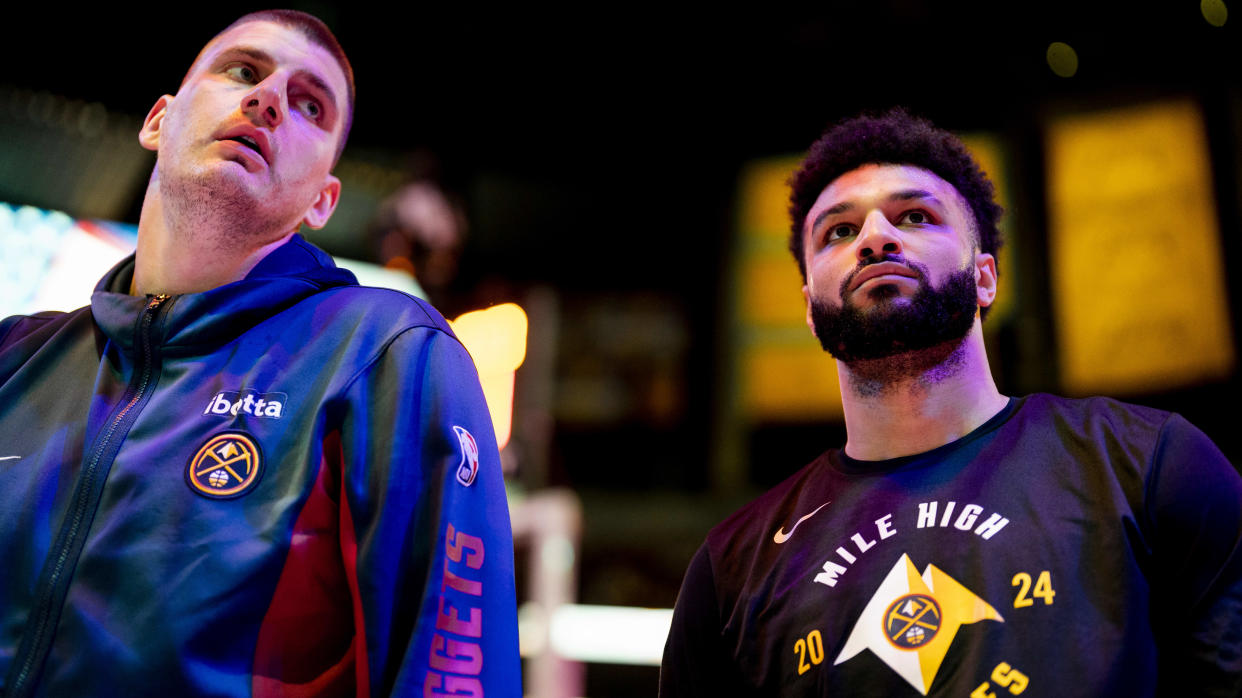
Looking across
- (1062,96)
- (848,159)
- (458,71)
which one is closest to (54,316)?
(848,159)

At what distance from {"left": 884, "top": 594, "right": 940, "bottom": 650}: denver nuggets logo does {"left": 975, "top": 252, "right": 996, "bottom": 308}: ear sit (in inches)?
27.1

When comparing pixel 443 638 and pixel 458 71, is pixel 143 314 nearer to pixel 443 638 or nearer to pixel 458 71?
pixel 443 638

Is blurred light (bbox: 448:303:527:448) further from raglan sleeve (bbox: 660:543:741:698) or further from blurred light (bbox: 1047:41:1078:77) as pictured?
raglan sleeve (bbox: 660:543:741:698)

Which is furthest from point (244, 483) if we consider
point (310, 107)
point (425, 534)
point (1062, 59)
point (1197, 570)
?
point (1062, 59)

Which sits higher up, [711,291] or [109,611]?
[711,291]

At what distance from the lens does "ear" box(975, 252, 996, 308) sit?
192 cm

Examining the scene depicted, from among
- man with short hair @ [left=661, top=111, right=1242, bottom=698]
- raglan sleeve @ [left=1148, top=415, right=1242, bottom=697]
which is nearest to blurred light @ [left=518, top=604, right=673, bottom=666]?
man with short hair @ [left=661, top=111, right=1242, bottom=698]

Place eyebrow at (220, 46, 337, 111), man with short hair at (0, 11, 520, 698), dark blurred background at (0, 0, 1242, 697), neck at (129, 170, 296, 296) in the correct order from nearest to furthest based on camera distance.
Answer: man with short hair at (0, 11, 520, 698) < neck at (129, 170, 296, 296) < eyebrow at (220, 46, 337, 111) < dark blurred background at (0, 0, 1242, 697)

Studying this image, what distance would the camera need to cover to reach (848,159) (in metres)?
2.06

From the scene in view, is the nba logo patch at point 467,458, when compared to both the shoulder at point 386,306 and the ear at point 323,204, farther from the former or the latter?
the ear at point 323,204

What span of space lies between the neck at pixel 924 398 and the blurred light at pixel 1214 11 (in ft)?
17.4

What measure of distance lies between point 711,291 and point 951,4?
135 inches

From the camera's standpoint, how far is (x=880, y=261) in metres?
1.79

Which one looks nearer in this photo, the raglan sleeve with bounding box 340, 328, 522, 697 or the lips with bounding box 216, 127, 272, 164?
the raglan sleeve with bounding box 340, 328, 522, 697
